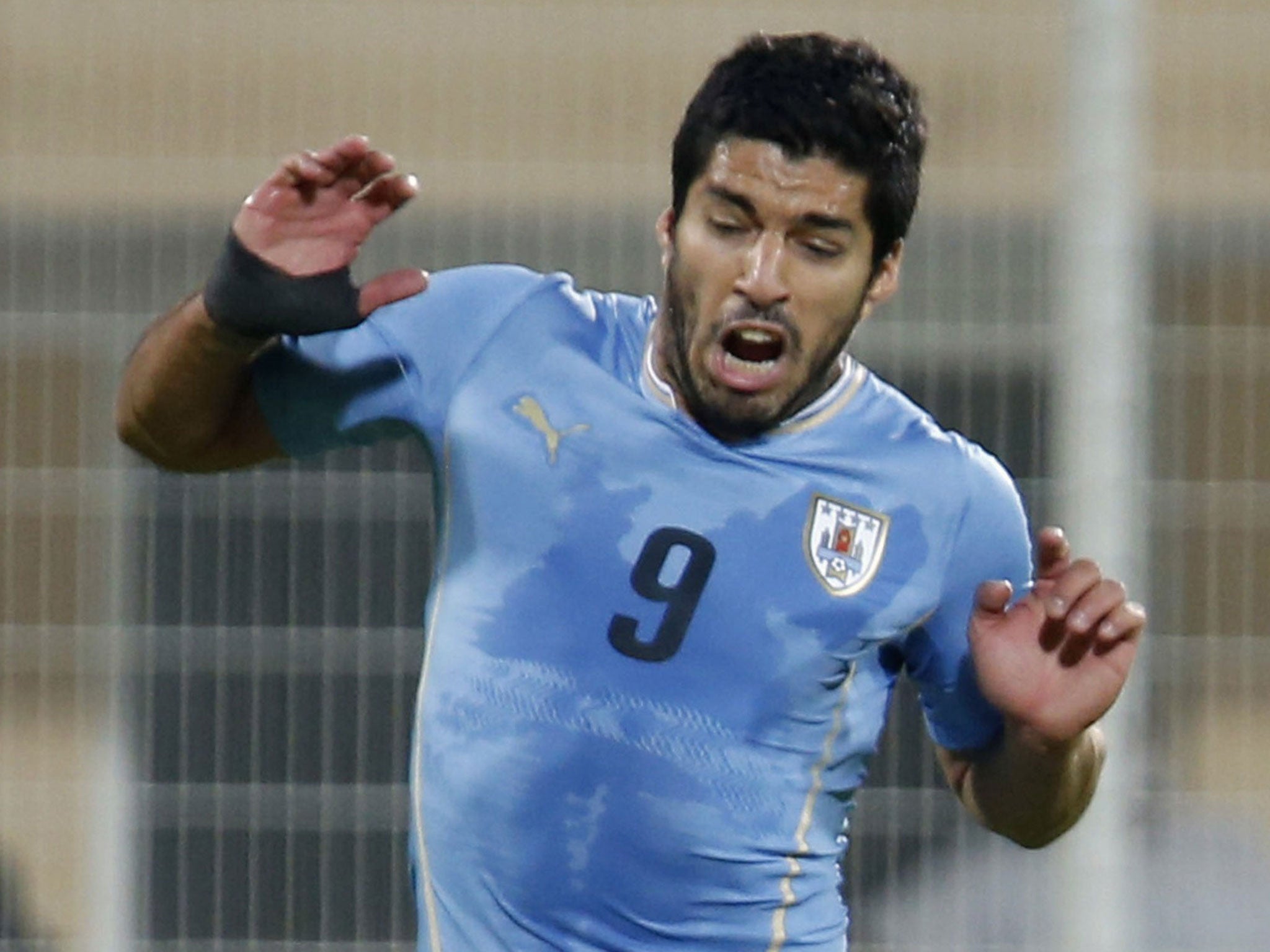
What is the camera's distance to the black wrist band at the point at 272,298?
2.60 metres

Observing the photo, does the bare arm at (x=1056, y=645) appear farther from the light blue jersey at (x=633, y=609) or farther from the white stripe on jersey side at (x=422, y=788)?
the white stripe on jersey side at (x=422, y=788)

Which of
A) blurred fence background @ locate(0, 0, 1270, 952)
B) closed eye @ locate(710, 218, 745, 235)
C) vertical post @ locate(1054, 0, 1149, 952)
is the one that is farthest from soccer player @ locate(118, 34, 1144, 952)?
blurred fence background @ locate(0, 0, 1270, 952)

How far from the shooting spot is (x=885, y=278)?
2820 mm

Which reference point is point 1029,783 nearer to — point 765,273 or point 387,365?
point 765,273

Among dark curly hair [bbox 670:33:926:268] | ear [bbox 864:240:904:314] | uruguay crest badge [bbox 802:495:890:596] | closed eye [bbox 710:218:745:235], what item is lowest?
uruguay crest badge [bbox 802:495:890:596]

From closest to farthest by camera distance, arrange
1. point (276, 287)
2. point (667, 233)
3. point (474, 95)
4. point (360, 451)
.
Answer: point (276, 287)
point (667, 233)
point (474, 95)
point (360, 451)

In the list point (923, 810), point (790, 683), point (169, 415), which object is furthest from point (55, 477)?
point (790, 683)

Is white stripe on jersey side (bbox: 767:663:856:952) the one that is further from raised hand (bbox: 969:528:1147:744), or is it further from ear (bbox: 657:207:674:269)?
ear (bbox: 657:207:674:269)

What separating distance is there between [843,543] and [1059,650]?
0.25 metres

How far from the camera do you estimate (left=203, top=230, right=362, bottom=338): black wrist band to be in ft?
8.52

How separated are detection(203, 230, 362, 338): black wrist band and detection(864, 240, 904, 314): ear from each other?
0.55 meters

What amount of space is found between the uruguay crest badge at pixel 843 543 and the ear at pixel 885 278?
0.72 feet

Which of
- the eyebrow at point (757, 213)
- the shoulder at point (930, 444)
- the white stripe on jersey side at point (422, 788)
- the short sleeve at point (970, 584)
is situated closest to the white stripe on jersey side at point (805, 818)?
the short sleeve at point (970, 584)

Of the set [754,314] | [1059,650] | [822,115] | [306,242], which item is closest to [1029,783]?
[1059,650]
